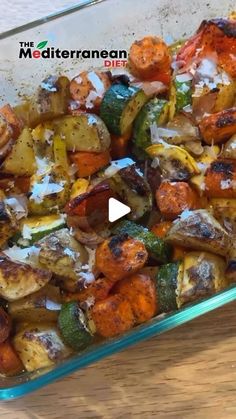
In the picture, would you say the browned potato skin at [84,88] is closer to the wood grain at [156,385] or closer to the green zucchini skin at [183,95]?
the green zucchini skin at [183,95]

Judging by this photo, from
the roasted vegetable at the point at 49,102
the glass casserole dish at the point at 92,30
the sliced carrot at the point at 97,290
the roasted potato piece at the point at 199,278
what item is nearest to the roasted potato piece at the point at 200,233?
the roasted potato piece at the point at 199,278

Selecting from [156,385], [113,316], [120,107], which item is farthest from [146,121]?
[156,385]

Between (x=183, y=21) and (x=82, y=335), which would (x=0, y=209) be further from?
(x=183, y=21)

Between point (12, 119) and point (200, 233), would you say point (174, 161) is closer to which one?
point (200, 233)

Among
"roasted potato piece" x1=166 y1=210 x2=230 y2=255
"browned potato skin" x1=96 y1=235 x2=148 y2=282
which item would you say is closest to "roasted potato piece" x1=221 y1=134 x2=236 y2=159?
"roasted potato piece" x1=166 y1=210 x2=230 y2=255

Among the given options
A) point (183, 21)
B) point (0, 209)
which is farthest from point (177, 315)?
point (183, 21)

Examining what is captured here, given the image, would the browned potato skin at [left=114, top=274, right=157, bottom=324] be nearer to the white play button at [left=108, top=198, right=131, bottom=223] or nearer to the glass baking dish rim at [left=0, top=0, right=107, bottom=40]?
the white play button at [left=108, top=198, right=131, bottom=223]
